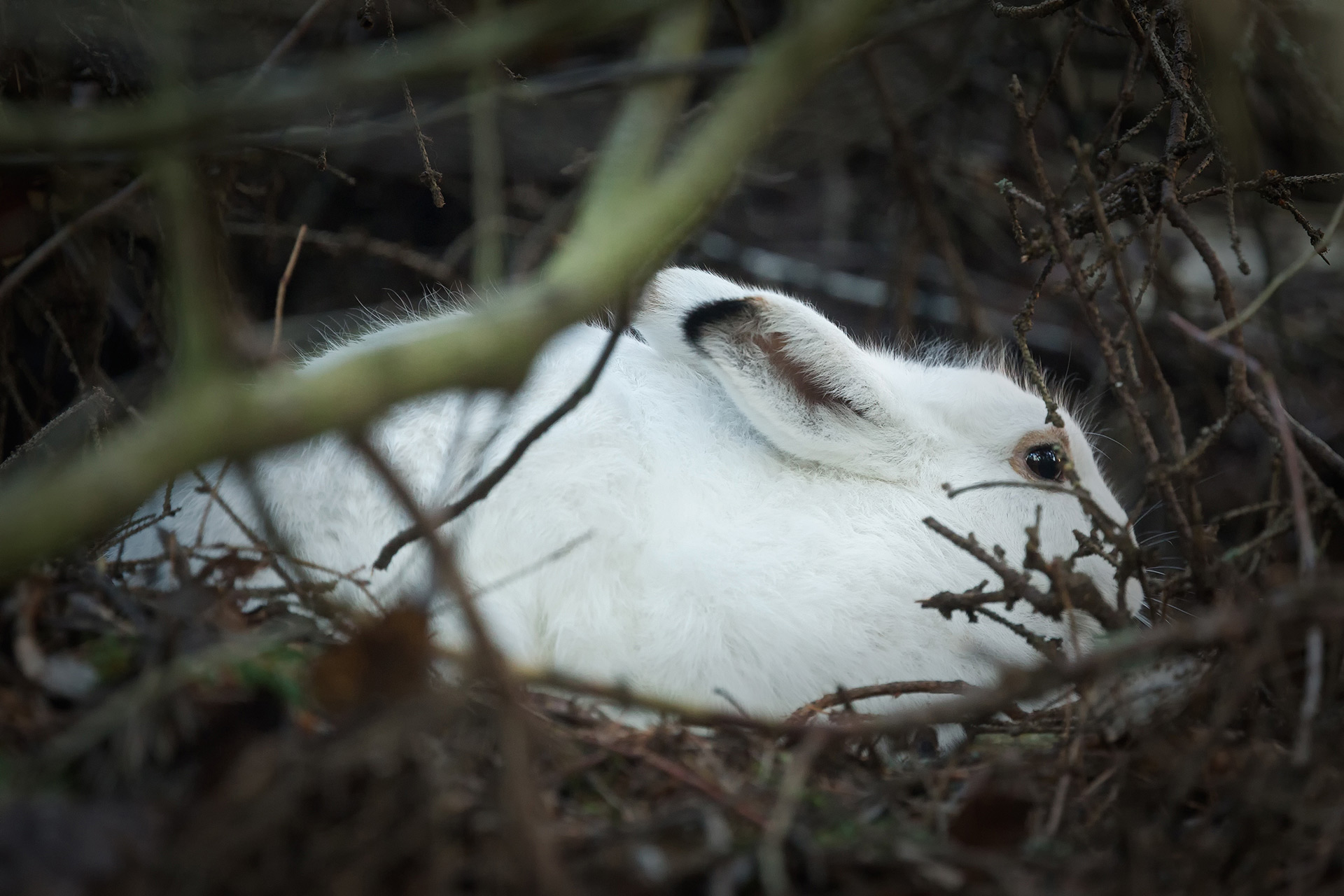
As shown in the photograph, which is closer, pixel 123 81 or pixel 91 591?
pixel 91 591

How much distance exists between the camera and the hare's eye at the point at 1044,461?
3.03 metres

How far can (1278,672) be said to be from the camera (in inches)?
63.1

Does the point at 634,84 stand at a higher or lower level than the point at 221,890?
higher

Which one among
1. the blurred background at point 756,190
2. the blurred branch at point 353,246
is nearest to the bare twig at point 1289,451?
the blurred background at point 756,190

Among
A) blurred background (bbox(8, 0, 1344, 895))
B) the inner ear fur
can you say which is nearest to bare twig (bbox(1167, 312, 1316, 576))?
blurred background (bbox(8, 0, 1344, 895))

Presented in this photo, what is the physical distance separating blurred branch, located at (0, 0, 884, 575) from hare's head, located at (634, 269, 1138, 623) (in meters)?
1.15

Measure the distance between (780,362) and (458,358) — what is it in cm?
163

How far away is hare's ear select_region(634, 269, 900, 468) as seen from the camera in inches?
111

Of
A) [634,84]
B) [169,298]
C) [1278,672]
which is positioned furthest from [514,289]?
[169,298]

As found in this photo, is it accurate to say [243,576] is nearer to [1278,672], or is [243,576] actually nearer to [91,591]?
[91,591]

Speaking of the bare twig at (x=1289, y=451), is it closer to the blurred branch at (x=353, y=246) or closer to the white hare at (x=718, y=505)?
the white hare at (x=718, y=505)

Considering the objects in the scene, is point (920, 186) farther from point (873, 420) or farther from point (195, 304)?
point (195, 304)

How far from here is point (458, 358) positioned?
1.38m

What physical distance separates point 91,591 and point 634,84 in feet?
4.00
